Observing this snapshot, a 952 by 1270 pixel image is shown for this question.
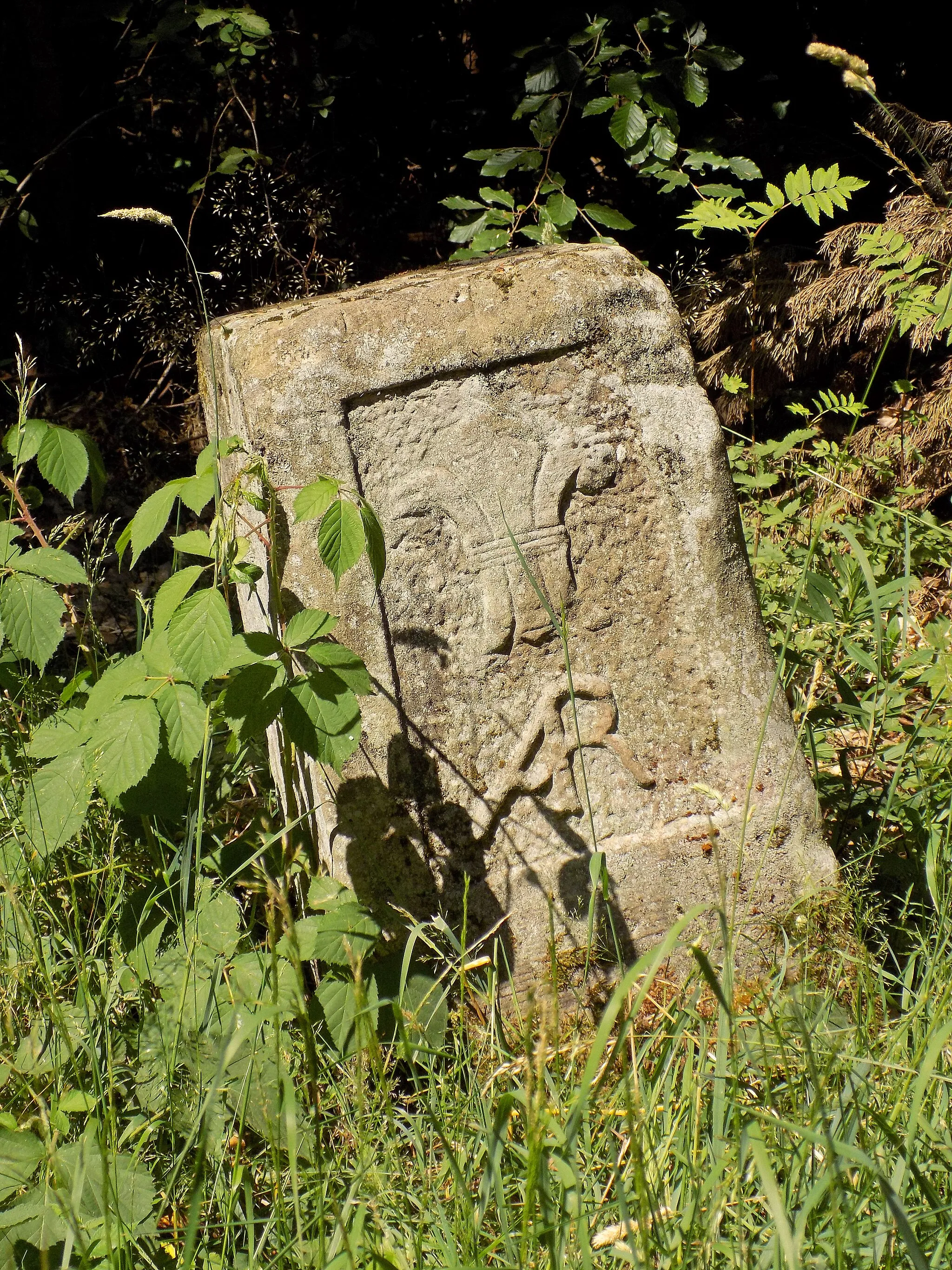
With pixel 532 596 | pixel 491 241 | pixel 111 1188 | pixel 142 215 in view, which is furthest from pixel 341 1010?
pixel 491 241

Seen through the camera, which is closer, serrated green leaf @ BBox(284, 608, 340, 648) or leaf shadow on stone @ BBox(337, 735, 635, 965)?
serrated green leaf @ BBox(284, 608, 340, 648)

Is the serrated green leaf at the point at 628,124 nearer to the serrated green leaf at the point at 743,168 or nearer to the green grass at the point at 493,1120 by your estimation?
the serrated green leaf at the point at 743,168

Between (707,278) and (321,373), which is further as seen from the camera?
(707,278)

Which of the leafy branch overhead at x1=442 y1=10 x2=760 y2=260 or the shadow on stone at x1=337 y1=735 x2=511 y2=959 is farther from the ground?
the leafy branch overhead at x1=442 y1=10 x2=760 y2=260

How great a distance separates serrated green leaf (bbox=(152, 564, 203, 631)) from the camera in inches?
59.7

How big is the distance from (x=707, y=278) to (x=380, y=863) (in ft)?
8.97

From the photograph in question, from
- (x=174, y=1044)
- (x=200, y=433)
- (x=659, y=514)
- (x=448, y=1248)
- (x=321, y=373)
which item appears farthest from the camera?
(x=200, y=433)

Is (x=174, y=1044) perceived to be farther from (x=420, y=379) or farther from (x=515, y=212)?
(x=515, y=212)

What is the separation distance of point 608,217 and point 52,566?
202 centimetres

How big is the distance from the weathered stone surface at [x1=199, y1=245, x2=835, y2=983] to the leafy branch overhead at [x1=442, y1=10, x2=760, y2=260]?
1.36 meters

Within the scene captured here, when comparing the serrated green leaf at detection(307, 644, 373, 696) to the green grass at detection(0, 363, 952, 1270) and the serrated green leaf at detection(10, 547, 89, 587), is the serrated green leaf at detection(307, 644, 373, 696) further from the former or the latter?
the serrated green leaf at detection(10, 547, 89, 587)

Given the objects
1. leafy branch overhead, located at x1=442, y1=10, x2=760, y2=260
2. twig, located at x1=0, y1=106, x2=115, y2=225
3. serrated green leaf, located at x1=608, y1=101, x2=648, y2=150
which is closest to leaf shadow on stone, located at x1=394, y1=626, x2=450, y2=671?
leafy branch overhead, located at x1=442, y1=10, x2=760, y2=260

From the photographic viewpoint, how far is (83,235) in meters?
4.13

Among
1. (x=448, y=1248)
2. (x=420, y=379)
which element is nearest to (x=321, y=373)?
(x=420, y=379)
